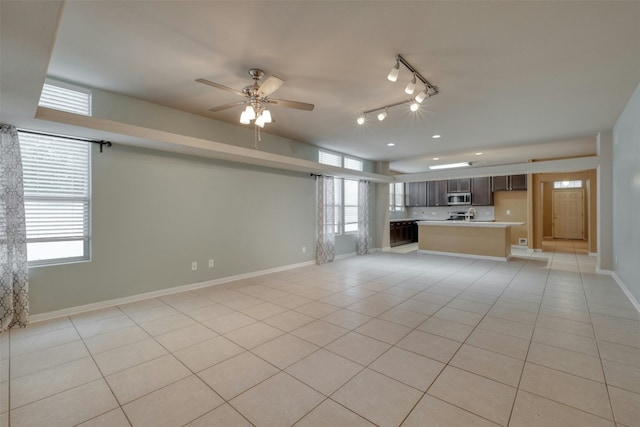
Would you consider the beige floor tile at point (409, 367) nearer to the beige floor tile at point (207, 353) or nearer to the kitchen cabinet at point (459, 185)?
the beige floor tile at point (207, 353)

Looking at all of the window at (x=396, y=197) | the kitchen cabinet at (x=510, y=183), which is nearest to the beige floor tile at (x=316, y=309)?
the window at (x=396, y=197)

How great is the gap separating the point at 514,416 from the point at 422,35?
2817 millimetres

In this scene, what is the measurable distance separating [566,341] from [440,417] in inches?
73.1

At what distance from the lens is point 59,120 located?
111 inches

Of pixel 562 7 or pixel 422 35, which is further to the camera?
pixel 422 35

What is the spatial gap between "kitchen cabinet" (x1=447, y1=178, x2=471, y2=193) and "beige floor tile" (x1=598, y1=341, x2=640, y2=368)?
7764 millimetres

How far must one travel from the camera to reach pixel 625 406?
5.80 ft

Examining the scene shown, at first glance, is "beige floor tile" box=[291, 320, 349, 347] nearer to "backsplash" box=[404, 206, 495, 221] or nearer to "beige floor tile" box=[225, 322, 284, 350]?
"beige floor tile" box=[225, 322, 284, 350]

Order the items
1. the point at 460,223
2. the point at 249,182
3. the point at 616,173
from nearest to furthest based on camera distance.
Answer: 1. the point at 616,173
2. the point at 249,182
3. the point at 460,223

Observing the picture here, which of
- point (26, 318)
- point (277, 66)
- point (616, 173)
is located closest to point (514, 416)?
point (277, 66)

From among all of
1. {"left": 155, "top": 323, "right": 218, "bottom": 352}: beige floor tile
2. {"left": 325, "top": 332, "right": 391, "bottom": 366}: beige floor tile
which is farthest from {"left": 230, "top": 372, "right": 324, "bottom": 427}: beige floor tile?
{"left": 155, "top": 323, "right": 218, "bottom": 352}: beige floor tile

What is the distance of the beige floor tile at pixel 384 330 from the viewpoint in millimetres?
2721

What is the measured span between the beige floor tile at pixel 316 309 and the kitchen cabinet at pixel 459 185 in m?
8.07

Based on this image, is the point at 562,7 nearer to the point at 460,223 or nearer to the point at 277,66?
the point at 277,66
